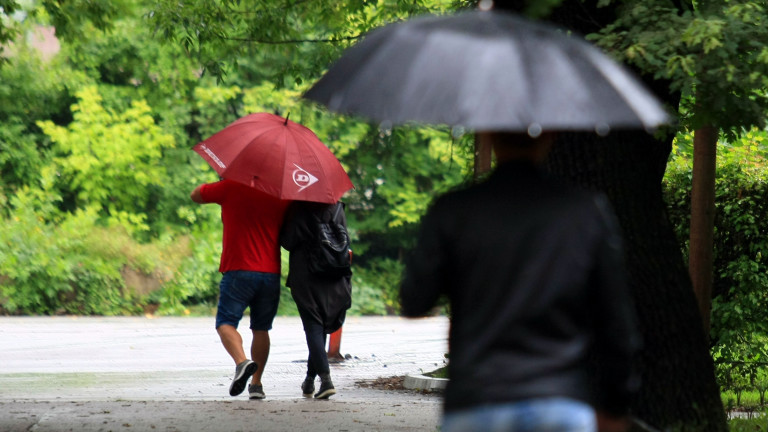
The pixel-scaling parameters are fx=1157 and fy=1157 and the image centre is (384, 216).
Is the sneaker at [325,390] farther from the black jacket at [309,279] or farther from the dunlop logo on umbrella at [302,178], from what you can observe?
the dunlop logo on umbrella at [302,178]

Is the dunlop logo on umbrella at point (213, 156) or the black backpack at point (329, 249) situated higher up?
the dunlop logo on umbrella at point (213, 156)

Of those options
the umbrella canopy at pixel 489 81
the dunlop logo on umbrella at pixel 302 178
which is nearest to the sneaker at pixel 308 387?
the dunlop logo on umbrella at pixel 302 178

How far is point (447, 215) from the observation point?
2.84 m

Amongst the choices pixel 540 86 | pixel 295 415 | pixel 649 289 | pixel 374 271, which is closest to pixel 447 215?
pixel 540 86

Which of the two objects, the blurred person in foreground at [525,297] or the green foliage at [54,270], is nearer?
the blurred person in foreground at [525,297]

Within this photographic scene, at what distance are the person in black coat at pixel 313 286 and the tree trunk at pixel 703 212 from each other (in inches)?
102

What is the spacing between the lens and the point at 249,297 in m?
8.63

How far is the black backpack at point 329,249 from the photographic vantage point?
29.2 feet

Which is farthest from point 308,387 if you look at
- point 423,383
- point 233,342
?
point 423,383

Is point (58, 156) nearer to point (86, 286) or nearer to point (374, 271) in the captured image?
point (86, 286)

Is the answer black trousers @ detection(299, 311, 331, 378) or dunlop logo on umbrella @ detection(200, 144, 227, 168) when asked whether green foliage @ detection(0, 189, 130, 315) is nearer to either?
black trousers @ detection(299, 311, 331, 378)

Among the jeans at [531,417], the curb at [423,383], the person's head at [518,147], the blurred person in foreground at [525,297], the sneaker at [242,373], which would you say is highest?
the person's head at [518,147]

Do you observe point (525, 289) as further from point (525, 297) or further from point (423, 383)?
point (423, 383)

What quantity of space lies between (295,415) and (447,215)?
553 cm
